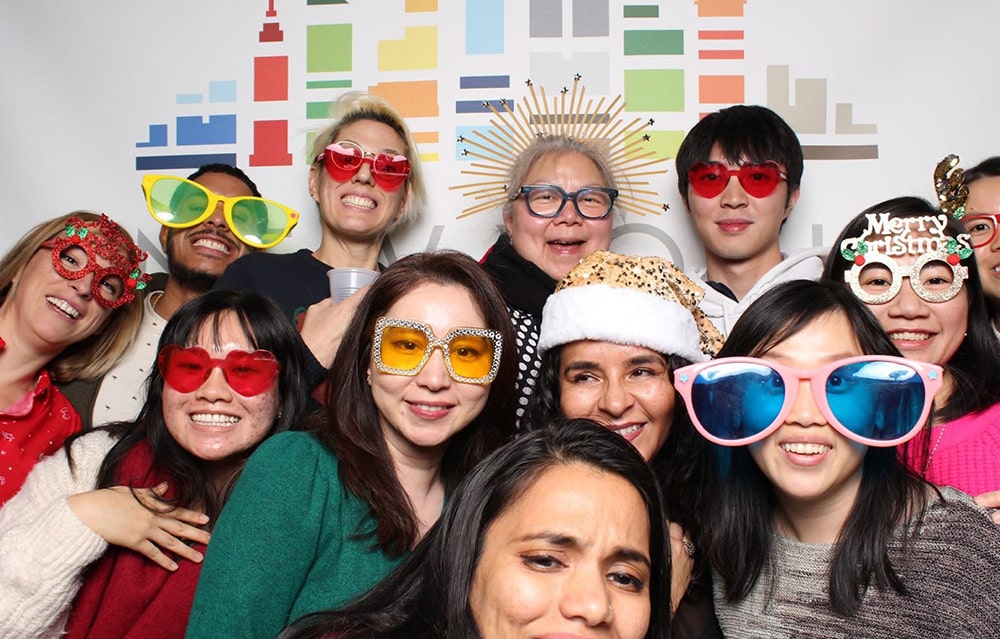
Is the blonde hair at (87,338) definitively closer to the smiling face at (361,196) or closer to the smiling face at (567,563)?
the smiling face at (361,196)

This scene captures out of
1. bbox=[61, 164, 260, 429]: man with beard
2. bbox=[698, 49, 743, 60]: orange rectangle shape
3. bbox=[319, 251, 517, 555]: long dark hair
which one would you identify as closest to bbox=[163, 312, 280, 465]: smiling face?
bbox=[319, 251, 517, 555]: long dark hair

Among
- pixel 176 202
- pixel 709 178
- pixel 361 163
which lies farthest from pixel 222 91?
pixel 709 178

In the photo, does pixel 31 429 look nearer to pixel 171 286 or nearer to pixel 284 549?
pixel 171 286

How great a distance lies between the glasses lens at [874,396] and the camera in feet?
5.32

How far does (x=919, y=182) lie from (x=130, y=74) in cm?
293

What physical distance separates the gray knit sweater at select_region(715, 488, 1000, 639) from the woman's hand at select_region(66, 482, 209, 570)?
3.93 ft

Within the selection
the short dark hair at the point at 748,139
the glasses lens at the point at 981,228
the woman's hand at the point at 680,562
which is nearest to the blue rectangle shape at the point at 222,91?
the short dark hair at the point at 748,139

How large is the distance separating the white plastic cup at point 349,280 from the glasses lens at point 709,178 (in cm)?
111

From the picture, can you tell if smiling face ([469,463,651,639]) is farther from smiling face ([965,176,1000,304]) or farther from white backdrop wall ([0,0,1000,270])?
white backdrop wall ([0,0,1000,270])

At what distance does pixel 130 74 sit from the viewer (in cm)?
357

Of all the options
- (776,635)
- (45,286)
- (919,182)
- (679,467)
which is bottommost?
(776,635)

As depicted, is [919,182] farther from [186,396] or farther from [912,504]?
[186,396]

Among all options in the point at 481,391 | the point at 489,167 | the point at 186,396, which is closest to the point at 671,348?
the point at 481,391

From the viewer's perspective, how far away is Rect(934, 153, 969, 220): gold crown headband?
2.58m
